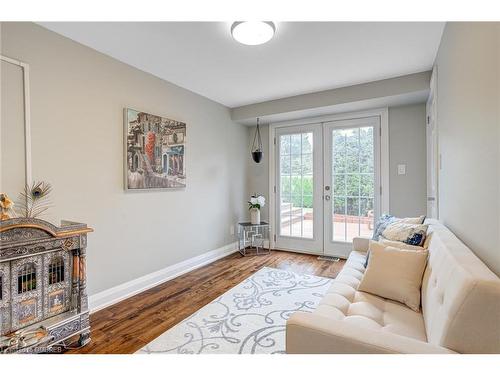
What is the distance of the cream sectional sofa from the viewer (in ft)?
2.62

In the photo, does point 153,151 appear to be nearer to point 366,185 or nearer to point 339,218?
point 339,218

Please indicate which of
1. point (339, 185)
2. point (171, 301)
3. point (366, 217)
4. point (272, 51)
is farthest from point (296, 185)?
point (171, 301)

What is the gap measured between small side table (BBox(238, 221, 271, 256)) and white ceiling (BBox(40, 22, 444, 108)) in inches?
85.6

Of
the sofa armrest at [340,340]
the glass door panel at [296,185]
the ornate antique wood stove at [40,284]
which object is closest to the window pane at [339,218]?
the glass door panel at [296,185]

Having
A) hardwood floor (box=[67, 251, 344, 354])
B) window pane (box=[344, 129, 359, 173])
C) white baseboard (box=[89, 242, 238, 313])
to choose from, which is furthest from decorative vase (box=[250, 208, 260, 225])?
window pane (box=[344, 129, 359, 173])

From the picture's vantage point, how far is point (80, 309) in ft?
5.72

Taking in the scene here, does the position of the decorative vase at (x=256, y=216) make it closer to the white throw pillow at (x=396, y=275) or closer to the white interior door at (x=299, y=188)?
the white interior door at (x=299, y=188)

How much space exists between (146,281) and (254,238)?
1.99m

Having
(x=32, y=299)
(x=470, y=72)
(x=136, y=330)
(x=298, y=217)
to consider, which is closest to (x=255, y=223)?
(x=298, y=217)

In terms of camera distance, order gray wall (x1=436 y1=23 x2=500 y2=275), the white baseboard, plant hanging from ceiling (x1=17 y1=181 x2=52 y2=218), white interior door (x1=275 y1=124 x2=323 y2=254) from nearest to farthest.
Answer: gray wall (x1=436 y1=23 x2=500 y2=275) < plant hanging from ceiling (x1=17 y1=181 x2=52 y2=218) < the white baseboard < white interior door (x1=275 y1=124 x2=323 y2=254)

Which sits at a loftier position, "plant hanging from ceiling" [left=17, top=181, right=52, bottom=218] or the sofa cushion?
"plant hanging from ceiling" [left=17, top=181, right=52, bottom=218]

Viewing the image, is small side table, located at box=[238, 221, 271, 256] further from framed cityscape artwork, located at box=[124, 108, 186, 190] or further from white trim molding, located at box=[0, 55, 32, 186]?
white trim molding, located at box=[0, 55, 32, 186]

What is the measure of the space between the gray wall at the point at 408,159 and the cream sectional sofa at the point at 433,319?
79.7 inches

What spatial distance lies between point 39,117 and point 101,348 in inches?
68.9
